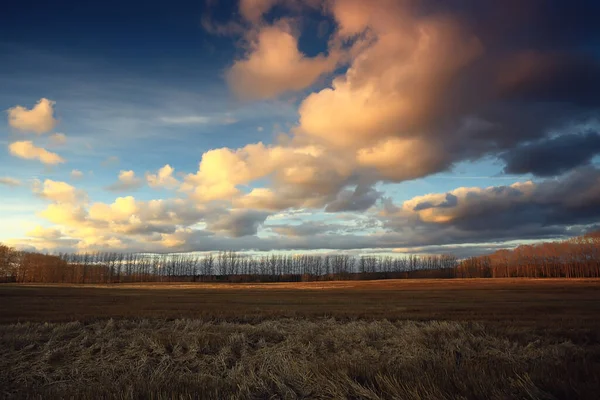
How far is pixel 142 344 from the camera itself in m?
16.9

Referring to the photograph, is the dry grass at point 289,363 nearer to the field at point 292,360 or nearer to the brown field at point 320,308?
the field at point 292,360

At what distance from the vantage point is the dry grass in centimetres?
565

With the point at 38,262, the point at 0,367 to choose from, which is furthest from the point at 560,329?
the point at 38,262

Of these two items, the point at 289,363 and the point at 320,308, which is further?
the point at 320,308

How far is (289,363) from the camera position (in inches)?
391

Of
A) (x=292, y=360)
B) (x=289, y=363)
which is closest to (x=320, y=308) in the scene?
(x=292, y=360)

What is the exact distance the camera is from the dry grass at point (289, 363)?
18.5 feet

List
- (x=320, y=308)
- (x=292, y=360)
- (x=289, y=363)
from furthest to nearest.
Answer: (x=320, y=308), (x=292, y=360), (x=289, y=363)

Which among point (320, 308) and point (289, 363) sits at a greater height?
point (289, 363)

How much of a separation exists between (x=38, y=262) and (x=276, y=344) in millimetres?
205681

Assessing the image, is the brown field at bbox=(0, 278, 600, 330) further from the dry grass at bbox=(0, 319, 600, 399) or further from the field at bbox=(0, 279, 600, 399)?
the dry grass at bbox=(0, 319, 600, 399)

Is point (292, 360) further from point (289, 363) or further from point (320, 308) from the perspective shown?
point (320, 308)

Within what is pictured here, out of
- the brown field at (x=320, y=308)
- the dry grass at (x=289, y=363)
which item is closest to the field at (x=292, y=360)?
the dry grass at (x=289, y=363)

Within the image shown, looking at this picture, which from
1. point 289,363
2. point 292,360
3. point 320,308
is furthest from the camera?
point 320,308
